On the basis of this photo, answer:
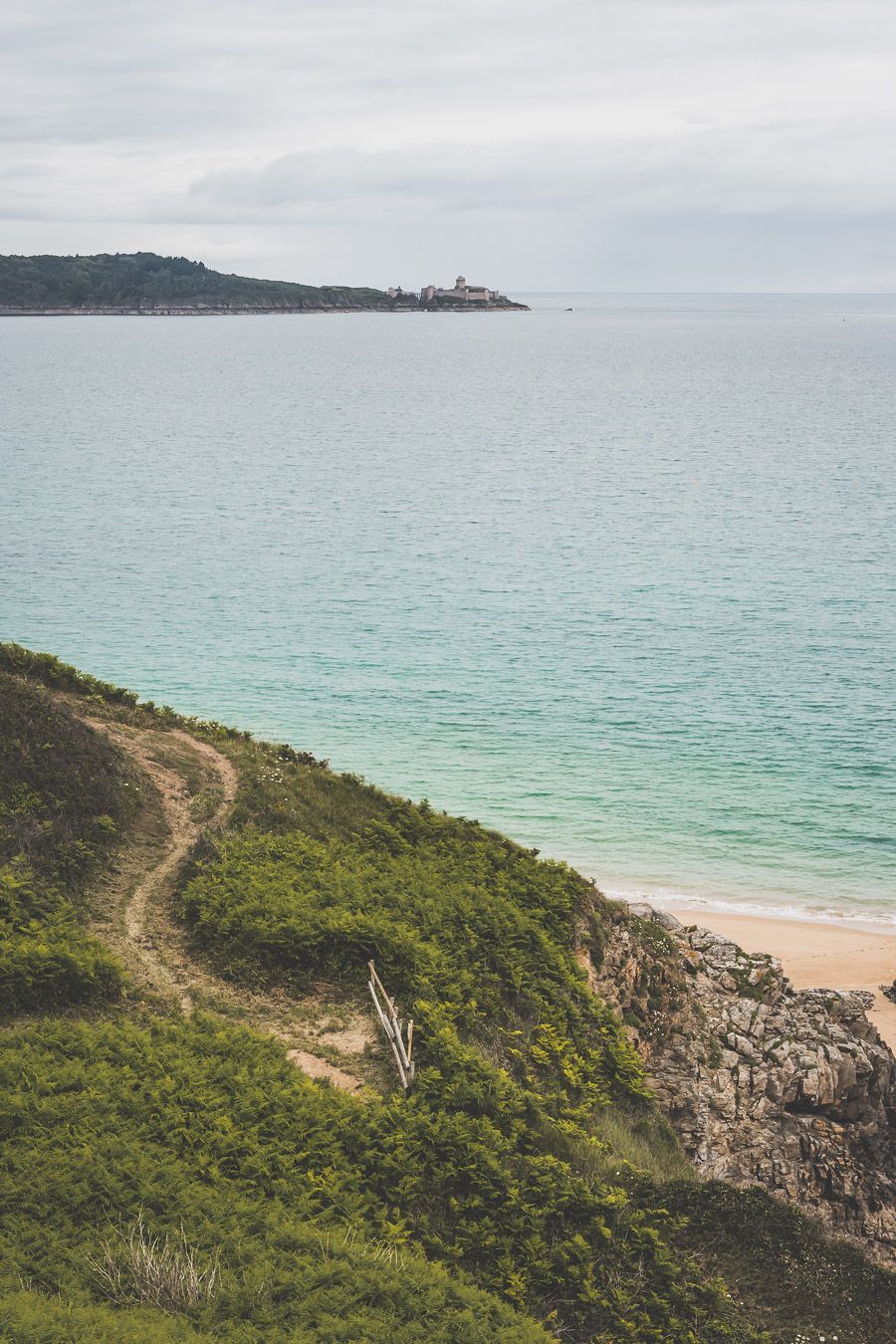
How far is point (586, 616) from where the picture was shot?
59094mm

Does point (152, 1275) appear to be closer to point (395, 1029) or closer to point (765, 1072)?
point (395, 1029)

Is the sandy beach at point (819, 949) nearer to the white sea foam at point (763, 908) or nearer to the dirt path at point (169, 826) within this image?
the white sea foam at point (763, 908)

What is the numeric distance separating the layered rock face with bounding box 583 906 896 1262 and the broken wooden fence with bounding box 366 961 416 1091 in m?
4.81

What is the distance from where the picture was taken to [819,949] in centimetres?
3061

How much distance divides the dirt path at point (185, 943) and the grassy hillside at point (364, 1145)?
31 centimetres

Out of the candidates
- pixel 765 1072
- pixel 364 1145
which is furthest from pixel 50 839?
pixel 765 1072

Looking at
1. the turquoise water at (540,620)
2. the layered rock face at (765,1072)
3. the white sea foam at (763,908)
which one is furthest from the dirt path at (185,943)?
the turquoise water at (540,620)

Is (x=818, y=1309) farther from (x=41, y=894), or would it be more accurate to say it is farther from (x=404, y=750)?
(x=404, y=750)

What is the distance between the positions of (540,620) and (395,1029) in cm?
4224

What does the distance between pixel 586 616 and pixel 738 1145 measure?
4094 centimetres

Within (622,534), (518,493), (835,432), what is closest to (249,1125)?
(622,534)

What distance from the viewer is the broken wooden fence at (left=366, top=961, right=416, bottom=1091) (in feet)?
55.5

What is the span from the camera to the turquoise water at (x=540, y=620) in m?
38.4

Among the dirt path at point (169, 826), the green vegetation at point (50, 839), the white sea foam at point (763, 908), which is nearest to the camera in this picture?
the green vegetation at point (50, 839)
